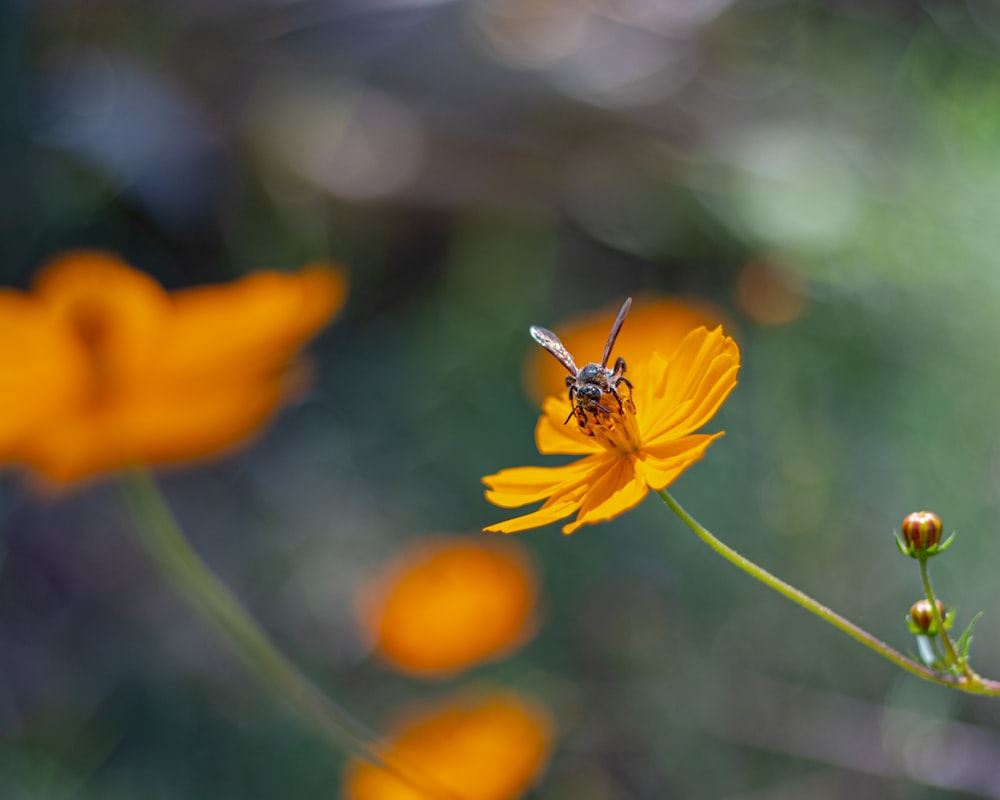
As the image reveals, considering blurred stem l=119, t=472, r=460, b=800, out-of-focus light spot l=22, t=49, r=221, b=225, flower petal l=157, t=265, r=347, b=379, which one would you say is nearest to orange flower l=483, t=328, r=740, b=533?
blurred stem l=119, t=472, r=460, b=800

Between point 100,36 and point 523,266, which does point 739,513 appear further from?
point 100,36

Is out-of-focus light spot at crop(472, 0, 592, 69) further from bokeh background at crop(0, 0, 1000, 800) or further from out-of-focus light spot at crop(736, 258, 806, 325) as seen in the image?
out-of-focus light spot at crop(736, 258, 806, 325)

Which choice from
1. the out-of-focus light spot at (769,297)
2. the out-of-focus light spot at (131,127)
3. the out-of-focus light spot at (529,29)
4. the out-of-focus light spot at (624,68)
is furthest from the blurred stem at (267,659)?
the out-of-focus light spot at (529,29)

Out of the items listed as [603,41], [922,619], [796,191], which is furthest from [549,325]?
[922,619]

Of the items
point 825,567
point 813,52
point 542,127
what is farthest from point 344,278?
point 825,567

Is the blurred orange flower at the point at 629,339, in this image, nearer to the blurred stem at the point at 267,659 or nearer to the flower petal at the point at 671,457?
the blurred stem at the point at 267,659
